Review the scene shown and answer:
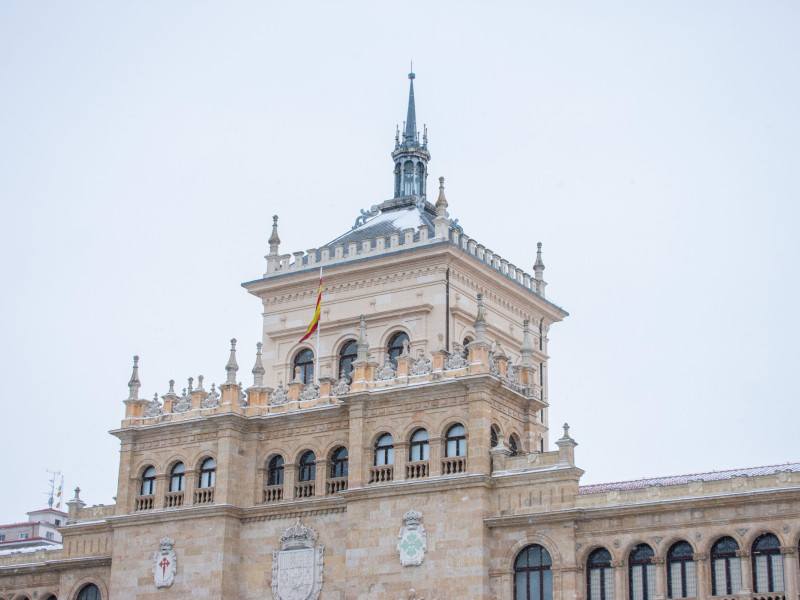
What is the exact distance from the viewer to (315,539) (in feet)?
149

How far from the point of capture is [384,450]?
44906mm

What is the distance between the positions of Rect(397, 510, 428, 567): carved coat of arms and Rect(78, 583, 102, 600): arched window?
14.4 metres

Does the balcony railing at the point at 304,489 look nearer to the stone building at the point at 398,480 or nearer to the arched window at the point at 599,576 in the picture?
the stone building at the point at 398,480

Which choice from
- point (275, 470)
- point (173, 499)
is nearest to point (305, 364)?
point (275, 470)

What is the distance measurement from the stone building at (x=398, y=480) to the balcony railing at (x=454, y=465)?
78mm

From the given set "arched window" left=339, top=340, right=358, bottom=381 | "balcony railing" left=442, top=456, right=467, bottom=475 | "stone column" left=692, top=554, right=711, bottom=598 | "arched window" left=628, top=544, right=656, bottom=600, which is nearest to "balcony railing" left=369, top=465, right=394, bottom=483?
"balcony railing" left=442, top=456, right=467, bottom=475

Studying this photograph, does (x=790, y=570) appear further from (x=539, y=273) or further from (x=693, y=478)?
(x=539, y=273)

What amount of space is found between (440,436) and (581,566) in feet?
21.3

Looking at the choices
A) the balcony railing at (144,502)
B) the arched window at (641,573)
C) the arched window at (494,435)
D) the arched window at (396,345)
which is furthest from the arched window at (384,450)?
the balcony railing at (144,502)

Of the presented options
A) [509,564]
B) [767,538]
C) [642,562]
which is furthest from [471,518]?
[767,538]

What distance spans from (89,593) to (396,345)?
1571 cm

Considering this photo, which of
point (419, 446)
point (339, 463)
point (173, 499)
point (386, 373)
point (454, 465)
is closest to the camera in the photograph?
point (454, 465)

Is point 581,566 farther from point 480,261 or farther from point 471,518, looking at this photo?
point 480,261

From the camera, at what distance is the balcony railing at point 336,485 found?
45781 mm
